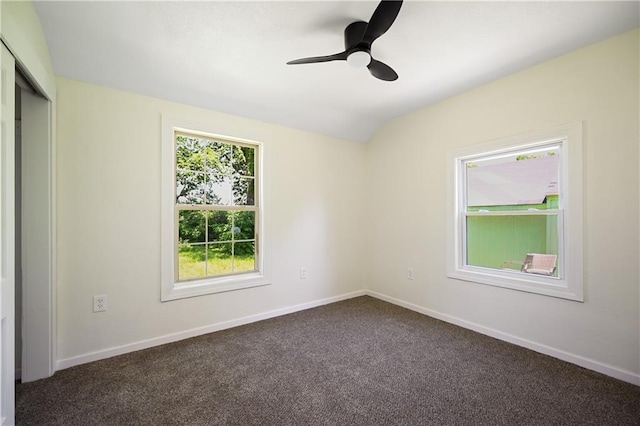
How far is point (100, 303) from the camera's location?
2.31 m

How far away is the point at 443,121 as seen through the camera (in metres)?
3.12

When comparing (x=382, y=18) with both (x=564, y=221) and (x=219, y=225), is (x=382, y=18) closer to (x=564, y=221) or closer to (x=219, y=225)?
(x=564, y=221)

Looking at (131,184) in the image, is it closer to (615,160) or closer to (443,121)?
(443,121)

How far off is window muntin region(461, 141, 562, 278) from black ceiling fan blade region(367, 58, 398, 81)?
1.44 metres

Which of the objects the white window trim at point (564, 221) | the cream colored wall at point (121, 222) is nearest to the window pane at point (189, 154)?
the cream colored wall at point (121, 222)

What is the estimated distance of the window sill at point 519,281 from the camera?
2.28 meters

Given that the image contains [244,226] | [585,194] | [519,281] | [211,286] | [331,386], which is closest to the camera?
[331,386]

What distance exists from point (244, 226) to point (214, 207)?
401mm

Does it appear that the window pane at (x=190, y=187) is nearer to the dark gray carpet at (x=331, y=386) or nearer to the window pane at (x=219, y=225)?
the window pane at (x=219, y=225)

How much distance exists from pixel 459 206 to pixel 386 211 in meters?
0.97

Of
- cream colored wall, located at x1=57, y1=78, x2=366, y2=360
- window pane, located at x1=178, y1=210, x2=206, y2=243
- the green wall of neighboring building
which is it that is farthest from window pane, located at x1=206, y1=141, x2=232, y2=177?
the green wall of neighboring building

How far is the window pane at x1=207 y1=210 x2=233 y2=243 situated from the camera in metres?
Answer: 2.96

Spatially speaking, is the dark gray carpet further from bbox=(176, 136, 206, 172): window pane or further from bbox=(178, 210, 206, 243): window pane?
bbox=(176, 136, 206, 172): window pane

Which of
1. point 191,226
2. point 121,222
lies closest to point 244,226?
point 191,226
